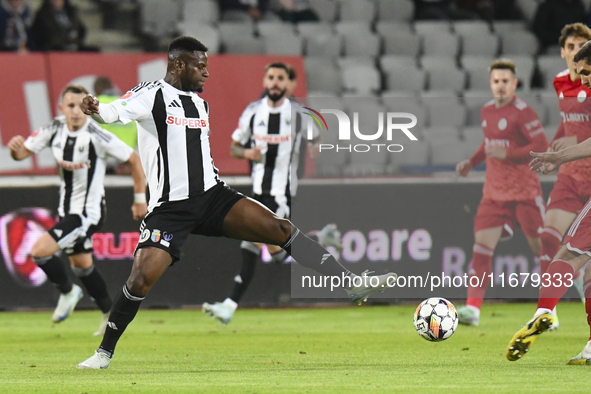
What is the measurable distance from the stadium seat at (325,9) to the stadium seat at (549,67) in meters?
3.60

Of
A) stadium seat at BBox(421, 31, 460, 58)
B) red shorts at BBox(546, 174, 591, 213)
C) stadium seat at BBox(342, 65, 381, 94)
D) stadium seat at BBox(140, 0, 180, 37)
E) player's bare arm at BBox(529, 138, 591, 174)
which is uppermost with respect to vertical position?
stadium seat at BBox(140, 0, 180, 37)

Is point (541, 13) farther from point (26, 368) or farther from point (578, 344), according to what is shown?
point (26, 368)

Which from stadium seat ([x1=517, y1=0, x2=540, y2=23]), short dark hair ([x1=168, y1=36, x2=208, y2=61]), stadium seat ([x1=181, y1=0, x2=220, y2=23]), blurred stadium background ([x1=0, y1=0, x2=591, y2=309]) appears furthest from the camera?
stadium seat ([x1=517, y1=0, x2=540, y2=23])

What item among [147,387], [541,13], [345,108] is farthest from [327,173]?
[541,13]

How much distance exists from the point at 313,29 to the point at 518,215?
6.96 m

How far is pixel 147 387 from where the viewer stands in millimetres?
5086

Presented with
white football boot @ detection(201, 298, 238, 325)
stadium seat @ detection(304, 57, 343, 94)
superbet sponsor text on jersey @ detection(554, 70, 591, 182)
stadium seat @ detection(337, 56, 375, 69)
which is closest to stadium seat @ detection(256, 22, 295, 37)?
stadium seat @ detection(304, 57, 343, 94)

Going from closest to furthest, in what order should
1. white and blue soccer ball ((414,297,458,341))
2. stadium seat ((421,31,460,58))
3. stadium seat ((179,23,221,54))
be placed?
white and blue soccer ball ((414,297,458,341)) → stadium seat ((179,23,221,54)) → stadium seat ((421,31,460,58))

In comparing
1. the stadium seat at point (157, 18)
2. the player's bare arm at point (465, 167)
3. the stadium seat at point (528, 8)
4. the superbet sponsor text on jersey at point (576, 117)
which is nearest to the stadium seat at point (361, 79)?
the stadium seat at point (157, 18)

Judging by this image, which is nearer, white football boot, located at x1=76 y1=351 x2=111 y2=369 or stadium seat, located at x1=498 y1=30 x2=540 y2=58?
white football boot, located at x1=76 y1=351 x2=111 y2=369

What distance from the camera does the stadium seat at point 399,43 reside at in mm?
15094

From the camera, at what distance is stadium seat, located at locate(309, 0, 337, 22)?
603 inches

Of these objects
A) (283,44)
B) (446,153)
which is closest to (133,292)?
(446,153)

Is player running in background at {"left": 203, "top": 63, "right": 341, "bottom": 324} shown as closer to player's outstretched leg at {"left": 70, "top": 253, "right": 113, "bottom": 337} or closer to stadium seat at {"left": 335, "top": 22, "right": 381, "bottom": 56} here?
player's outstretched leg at {"left": 70, "top": 253, "right": 113, "bottom": 337}
